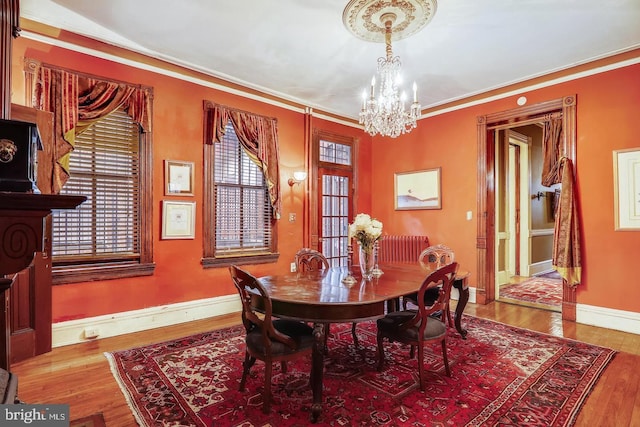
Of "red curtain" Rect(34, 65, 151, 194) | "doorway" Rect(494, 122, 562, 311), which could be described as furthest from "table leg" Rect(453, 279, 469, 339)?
"red curtain" Rect(34, 65, 151, 194)

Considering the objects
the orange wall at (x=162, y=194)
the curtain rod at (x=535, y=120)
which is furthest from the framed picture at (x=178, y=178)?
the curtain rod at (x=535, y=120)

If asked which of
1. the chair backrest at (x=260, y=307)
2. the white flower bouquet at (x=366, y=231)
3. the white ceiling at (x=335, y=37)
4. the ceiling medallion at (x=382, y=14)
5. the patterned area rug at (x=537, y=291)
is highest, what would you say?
the white ceiling at (x=335, y=37)

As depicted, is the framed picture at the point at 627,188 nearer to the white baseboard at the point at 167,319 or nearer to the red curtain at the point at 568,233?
the red curtain at the point at 568,233

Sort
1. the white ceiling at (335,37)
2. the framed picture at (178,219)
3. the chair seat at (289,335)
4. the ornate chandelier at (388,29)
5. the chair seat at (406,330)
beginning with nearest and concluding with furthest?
the chair seat at (289,335)
the chair seat at (406,330)
the ornate chandelier at (388,29)
the white ceiling at (335,37)
the framed picture at (178,219)

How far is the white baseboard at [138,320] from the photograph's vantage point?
10.5 feet

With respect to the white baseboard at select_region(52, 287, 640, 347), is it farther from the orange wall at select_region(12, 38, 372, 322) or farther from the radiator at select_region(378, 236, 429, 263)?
the radiator at select_region(378, 236, 429, 263)

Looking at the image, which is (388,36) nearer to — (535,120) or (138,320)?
(535,120)

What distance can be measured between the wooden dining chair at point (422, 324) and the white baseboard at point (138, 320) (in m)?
2.38

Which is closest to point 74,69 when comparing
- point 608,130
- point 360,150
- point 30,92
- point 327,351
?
point 30,92

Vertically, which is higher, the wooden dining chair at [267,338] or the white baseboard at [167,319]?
the wooden dining chair at [267,338]

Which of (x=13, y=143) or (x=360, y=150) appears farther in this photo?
(x=360, y=150)

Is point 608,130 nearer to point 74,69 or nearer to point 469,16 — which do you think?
point 469,16

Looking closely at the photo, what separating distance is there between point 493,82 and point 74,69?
493 cm

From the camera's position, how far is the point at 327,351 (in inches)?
118
